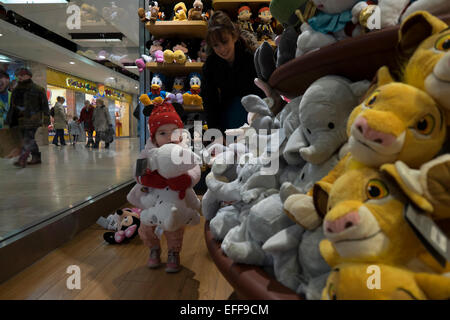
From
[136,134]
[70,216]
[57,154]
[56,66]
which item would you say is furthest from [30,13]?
[136,134]

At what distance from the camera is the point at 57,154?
2414mm

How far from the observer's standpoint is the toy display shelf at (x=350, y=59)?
2.18 feet

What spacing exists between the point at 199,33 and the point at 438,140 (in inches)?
132

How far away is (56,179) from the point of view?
8.21 ft

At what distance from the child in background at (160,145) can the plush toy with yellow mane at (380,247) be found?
99cm

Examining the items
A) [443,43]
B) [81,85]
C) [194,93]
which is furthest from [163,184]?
[194,93]

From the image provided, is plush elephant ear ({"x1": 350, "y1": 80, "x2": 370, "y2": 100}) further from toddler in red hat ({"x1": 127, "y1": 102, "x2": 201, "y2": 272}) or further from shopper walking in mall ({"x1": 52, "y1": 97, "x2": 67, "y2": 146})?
shopper walking in mall ({"x1": 52, "y1": 97, "x2": 67, "y2": 146})

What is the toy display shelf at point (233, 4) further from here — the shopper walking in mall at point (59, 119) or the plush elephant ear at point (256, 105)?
the plush elephant ear at point (256, 105)

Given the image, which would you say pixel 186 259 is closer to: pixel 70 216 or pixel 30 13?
pixel 70 216

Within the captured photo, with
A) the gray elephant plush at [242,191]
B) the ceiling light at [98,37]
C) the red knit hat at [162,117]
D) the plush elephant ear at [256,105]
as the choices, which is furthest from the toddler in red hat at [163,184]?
the ceiling light at [98,37]

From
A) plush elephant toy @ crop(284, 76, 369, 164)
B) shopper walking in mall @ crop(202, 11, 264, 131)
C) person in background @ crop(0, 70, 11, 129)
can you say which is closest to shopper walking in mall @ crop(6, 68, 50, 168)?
person in background @ crop(0, 70, 11, 129)

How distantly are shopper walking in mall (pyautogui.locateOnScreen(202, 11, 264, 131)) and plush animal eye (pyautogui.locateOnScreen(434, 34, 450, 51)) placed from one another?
1581 mm

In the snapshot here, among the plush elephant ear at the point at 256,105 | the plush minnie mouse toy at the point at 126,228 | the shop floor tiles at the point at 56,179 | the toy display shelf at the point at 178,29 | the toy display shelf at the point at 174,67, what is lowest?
the plush minnie mouse toy at the point at 126,228

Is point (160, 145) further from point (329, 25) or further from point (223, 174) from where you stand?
point (329, 25)
